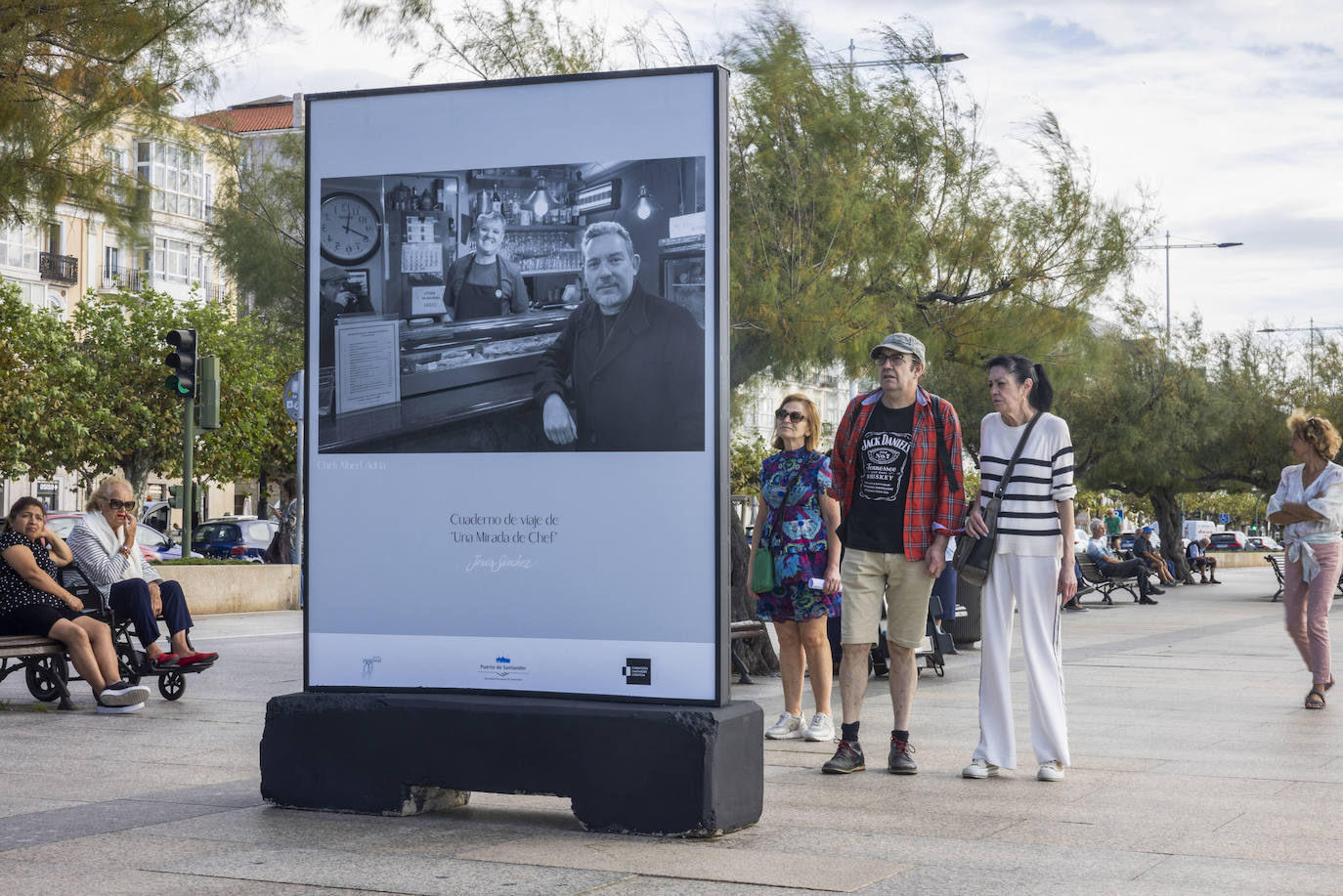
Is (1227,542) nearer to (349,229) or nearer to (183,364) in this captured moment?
(183,364)

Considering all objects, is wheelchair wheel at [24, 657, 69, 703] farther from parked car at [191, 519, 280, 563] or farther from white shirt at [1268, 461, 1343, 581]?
parked car at [191, 519, 280, 563]

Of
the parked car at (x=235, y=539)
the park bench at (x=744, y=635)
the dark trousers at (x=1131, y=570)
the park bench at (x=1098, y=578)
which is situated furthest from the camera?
the parked car at (x=235, y=539)

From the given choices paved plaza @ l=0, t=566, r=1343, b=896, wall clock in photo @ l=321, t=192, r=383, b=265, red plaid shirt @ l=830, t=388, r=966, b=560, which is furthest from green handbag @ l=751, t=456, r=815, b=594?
wall clock in photo @ l=321, t=192, r=383, b=265

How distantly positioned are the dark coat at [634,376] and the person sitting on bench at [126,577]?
5.65 m

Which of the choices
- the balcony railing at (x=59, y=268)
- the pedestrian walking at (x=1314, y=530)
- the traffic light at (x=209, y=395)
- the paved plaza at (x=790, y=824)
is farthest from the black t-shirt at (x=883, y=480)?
the balcony railing at (x=59, y=268)

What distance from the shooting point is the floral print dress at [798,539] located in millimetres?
8562

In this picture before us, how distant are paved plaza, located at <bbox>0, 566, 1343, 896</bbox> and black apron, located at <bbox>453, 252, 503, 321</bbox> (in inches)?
62.9

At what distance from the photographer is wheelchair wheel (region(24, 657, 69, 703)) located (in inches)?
Result: 405

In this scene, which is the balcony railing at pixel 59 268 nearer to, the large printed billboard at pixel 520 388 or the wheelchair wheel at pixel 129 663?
the wheelchair wheel at pixel 129 663

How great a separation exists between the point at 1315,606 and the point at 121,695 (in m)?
7.69

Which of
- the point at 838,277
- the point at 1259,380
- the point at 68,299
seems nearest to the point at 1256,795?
the point at 838,277

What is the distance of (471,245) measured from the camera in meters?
6.14

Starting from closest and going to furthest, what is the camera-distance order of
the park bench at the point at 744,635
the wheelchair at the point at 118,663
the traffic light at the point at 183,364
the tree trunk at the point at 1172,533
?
the wheelchair at the point at 118,663
the park bench at the point at 744,635
the traffic light at the point at 183,364
the tree trunk at the point at 1172,533

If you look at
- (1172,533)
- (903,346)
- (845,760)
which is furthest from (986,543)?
(1172,533)
